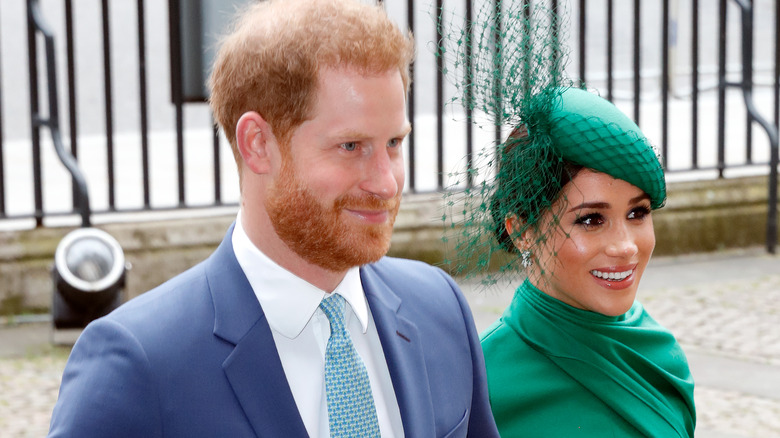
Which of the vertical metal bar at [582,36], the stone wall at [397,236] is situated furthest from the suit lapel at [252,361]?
the vertical metal bar at [582,36]

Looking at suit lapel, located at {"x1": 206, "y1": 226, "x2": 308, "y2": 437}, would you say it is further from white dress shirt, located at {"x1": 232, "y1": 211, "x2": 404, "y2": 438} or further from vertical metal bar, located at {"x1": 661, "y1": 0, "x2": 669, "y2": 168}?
vertical metal bar, located at {"x1": 661, "y1": 0, "x2": 669, "y2": 168}

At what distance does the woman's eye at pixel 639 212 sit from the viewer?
2523 mm

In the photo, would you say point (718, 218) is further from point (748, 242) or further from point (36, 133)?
point (36, 133)

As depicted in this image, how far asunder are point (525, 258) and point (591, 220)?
17cm

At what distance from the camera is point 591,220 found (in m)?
2.50

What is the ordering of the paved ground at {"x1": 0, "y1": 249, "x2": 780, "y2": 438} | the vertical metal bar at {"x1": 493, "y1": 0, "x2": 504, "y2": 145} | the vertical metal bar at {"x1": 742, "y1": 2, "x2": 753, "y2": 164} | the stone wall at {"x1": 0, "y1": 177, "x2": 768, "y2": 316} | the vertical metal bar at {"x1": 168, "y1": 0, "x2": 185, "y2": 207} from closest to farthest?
the vertical metal bar at {"x1": 493, "y1": 0, "x2": 504, "y2": 145}, the paved ground at {"x1": 0, "y1": 249, "x2": 780, "y2": 438}, the stone wall at {"x1": 0, "y1": 177, "x2": 768, "y2": 316}, the vertical metal bar at {"x1": 168, "y1": 0, "x2": 185, "y2": 207}, the vertical metal bar at {"x1": 742, "y1": 2, "x2": 753, "y2": 164}

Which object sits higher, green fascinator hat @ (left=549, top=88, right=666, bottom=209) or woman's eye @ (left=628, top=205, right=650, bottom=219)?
green fascinator hat @ (left=549, top=88, right=666, bottom=209)

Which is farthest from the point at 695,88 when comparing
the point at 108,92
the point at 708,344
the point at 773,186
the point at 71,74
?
the point at 71,74

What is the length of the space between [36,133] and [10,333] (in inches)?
44.4

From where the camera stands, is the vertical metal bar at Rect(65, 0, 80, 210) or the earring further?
the vertical metal bar at Rect(65, 0, 80, 210)

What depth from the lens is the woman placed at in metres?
2.47

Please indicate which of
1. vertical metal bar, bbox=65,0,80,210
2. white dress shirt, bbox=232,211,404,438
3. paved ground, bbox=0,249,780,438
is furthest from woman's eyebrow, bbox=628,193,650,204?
vertical metal bar, bbox=65,0,80,210

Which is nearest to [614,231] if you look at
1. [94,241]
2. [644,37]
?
[94,241]

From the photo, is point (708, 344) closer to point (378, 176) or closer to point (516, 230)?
point (516, 230)
